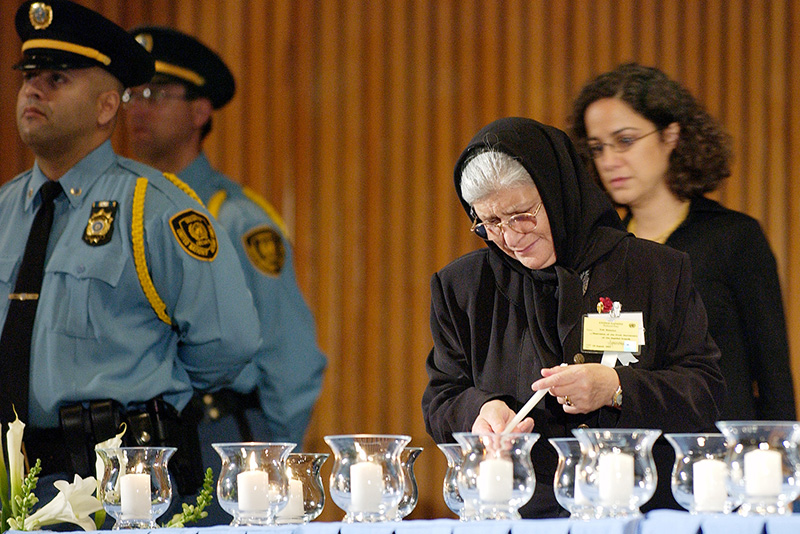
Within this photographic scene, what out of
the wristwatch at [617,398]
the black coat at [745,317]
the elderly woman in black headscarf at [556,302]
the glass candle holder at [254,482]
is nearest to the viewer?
the glass candle holder at [254,482]

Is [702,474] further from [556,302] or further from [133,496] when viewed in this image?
[133,496]

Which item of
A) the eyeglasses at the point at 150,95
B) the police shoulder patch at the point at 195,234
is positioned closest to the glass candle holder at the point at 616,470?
the police shoulder patch at the point at 195,234

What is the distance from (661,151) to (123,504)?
1.73m

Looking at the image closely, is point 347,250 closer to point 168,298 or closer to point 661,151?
point 168,298

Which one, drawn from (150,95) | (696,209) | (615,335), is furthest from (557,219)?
(150,95)

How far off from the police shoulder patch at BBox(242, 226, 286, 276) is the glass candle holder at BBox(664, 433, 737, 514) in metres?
2.74

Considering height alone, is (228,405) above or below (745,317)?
below

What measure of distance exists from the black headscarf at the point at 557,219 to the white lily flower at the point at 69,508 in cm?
95

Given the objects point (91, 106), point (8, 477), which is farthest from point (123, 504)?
point (91, 106)

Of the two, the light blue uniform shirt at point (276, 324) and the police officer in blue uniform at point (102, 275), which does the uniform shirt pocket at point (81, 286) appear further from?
the light blue uniform shirt at point (276, 324)

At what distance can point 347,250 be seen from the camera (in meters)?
5.33

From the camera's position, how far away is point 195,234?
A: 335 cm

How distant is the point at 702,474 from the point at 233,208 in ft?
10.1

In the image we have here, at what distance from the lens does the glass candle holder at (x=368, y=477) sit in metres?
1.93
